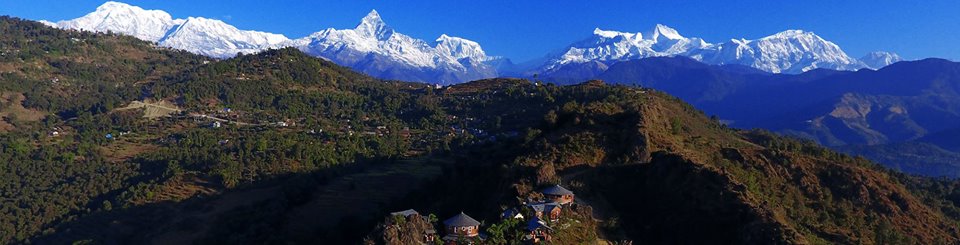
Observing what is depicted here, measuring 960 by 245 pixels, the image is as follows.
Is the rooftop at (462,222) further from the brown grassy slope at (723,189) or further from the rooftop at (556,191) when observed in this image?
the brown grassy slope at (723,189)

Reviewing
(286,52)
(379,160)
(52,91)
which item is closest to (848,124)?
(286,52)

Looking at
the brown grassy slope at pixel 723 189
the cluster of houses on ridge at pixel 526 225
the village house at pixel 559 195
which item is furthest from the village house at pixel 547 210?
the brown grassy slope at pixel 723 189

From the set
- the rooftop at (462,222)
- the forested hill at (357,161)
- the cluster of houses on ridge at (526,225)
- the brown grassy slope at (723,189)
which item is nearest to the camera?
the cluster of houses on ridge at (526,225)

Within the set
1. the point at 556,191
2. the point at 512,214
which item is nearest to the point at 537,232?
the point at 512,214

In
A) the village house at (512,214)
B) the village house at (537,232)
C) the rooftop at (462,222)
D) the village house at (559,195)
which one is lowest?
the village house at (537,232)

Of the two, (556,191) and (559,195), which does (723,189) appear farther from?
(556,191)

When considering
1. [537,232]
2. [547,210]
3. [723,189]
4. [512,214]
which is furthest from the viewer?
[723,189]
